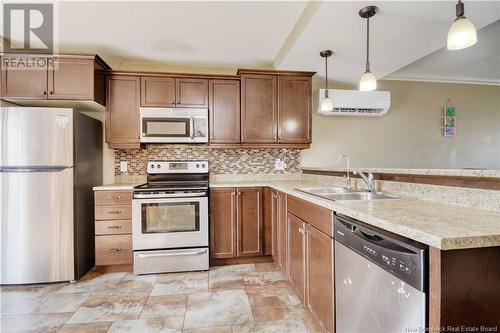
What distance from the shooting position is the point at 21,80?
2.42 metres

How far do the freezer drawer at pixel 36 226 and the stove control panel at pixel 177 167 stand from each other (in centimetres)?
84

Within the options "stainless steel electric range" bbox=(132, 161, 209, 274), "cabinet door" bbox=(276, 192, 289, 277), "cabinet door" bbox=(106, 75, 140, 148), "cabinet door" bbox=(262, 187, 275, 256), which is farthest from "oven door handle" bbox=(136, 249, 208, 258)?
"cabinet door" bbox=(106, 75, 140, 148)

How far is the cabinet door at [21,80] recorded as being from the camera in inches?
94.5

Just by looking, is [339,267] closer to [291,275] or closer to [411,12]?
[291,275]

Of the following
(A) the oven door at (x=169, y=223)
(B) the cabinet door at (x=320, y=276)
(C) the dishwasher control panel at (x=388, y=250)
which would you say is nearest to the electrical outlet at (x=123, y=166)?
(A) the oven door at (x=169, y=223)

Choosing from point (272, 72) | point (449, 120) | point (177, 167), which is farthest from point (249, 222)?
point (449, 120)

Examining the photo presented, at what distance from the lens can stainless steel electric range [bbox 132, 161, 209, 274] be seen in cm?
248

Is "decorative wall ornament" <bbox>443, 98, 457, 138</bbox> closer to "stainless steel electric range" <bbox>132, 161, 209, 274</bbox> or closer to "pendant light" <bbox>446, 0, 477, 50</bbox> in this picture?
"pendant light" <bbox>446, 0, 477, 50</bbox>


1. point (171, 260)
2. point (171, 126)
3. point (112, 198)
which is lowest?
point (171, 260)

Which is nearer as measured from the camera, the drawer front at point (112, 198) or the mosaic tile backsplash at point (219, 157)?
the drawer front at point (112, 198)

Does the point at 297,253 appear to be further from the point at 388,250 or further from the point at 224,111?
the point at 224,111

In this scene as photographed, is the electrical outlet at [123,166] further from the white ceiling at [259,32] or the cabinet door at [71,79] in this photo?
the white ceiling at [259,32]

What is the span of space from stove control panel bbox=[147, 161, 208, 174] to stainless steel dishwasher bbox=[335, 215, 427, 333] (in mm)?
2072

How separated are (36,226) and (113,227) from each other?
0.63m
